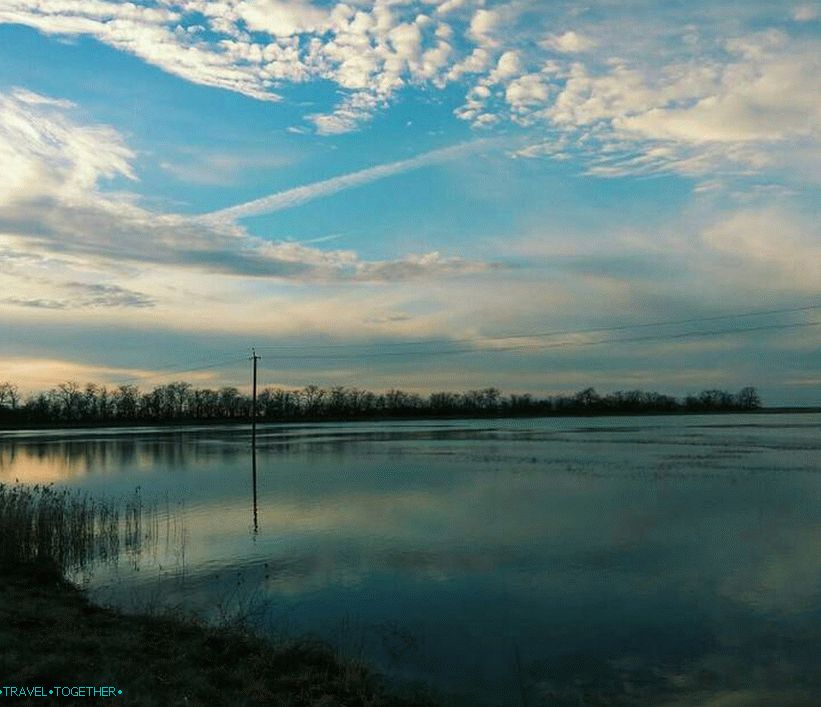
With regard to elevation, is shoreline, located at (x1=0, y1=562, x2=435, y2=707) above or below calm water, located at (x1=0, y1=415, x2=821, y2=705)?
Result: above

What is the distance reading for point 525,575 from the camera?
13766 millimetres

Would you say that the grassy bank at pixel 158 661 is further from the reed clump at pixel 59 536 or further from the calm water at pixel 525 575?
the reed clump at pixel 59 536

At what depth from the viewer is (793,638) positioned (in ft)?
33.2

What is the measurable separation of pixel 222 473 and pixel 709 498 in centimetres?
2226

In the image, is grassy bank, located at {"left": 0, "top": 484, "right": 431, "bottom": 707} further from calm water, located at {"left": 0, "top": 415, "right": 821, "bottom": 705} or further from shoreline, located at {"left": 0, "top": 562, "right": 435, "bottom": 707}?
calm water, located at {"left": 0, "top": 415, "right": 821, "bottom": 705}

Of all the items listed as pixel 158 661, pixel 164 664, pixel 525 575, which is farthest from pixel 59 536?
pixel 525 575

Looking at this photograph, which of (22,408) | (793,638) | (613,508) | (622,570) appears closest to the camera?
(793,638)

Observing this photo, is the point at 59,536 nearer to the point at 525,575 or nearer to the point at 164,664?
the point at 164,664

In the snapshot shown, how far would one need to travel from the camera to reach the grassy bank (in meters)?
7.23

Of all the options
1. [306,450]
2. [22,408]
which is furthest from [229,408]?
[306,450]

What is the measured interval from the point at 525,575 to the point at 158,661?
7686mm

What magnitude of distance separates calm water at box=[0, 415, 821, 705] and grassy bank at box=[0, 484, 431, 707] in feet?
3.24

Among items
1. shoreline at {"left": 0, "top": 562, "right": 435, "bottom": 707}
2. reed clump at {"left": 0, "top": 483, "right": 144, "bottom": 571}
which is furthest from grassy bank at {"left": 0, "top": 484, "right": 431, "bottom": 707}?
reed clump at {"left": 0, "top": 483, "right": 144, "bottom": 571}

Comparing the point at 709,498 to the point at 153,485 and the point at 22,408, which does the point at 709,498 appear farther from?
the point at 22,408
